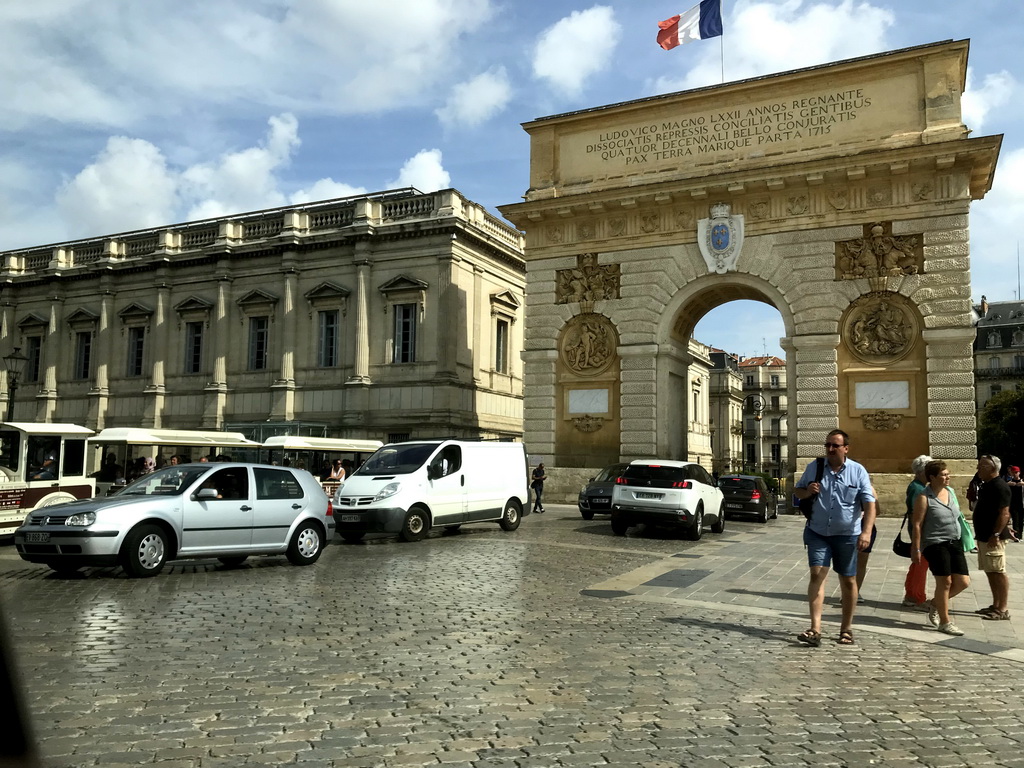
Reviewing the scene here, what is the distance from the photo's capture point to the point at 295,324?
39.2 metres

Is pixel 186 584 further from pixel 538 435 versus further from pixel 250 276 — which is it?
pixel 250 276

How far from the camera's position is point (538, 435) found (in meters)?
29.4

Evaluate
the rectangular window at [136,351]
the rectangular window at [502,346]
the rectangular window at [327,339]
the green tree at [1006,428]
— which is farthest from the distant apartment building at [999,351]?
the rectangular window at [136,351]

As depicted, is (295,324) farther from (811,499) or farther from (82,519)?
(811,499)

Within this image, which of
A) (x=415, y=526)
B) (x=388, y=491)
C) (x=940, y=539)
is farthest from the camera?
(x=415, y=526)

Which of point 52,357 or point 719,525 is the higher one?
point 52,357

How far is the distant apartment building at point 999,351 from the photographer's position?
75875 millimetres

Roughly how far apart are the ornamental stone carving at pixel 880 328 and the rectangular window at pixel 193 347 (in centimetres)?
2974

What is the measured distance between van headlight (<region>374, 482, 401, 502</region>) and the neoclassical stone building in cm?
1871

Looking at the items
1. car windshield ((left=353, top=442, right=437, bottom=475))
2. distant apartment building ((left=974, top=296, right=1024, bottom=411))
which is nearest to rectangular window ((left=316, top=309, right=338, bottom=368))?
car windshield ((left=353, top=442, right=437, bottom=475))

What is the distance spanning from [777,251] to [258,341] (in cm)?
2451

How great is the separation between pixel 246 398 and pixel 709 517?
26478mm

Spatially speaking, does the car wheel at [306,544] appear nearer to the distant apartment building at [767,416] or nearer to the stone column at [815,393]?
the stone column at [815,393]

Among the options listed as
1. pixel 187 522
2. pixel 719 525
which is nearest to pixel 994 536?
pixel 187 522
